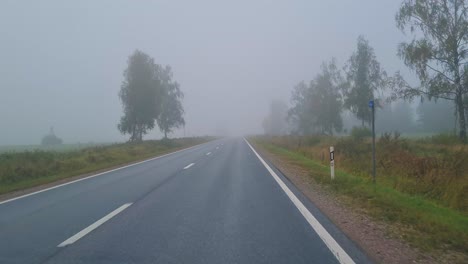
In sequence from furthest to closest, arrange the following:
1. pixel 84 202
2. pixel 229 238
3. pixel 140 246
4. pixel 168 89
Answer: pixel 168 89
pixel 84 202
pixel 229 238
pixel 140 246

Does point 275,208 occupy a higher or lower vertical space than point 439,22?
lower

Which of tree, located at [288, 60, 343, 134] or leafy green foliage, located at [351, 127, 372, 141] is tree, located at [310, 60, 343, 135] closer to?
tree, located at [288, 60, 343, 134]

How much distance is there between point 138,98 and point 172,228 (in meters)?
45.1

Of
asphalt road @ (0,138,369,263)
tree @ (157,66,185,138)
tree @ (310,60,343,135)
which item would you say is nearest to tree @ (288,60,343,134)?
tree @ (310,60,343,135)

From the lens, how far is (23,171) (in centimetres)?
1731

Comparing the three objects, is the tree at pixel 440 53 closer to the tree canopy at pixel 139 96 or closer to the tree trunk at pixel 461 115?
the tree trunk at pixel 461 115

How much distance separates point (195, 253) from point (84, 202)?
528cm

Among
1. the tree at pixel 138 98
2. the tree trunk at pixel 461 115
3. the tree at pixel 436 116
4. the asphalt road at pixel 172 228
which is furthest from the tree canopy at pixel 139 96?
the tree at pixel 436 116

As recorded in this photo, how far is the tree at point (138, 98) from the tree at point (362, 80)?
79.2 ft

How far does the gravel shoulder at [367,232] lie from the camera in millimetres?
4922

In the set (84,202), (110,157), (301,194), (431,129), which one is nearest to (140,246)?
(84,202)

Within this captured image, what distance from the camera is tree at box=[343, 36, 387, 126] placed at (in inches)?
1905

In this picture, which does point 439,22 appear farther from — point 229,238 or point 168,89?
point 168,89

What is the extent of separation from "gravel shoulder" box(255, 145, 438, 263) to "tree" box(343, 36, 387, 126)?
4047cm
